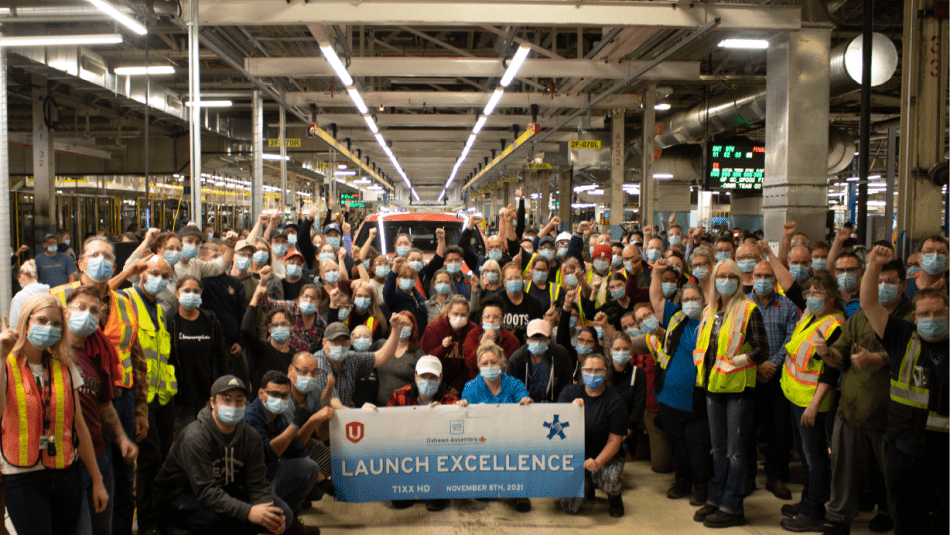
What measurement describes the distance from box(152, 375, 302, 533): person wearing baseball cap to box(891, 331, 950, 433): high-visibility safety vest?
11.7ft

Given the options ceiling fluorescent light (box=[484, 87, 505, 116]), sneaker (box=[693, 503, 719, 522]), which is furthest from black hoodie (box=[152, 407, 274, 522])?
ceiling fluorescent light (box=[484, 87, 505, 116])

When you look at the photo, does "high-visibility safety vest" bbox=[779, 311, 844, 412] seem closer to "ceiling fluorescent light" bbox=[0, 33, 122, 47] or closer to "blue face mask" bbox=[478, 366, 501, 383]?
"blue face mask" bbox=[478, 366, 501, 383]

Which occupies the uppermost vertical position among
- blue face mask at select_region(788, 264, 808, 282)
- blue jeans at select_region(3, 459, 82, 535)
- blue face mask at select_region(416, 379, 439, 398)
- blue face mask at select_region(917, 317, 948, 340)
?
blue face mask at select_region(788, 264, 808, 282)

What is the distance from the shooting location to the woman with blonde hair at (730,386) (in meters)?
4.79

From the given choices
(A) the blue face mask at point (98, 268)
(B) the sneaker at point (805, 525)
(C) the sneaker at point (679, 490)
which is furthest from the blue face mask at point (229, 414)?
(B) the sneaker at point (805, 525)

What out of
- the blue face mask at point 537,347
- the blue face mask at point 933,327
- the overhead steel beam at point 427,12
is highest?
the overhead steel beam at point 427,12

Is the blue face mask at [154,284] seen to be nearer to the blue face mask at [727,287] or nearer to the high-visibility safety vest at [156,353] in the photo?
the high-visibility safety vest at [156,353]

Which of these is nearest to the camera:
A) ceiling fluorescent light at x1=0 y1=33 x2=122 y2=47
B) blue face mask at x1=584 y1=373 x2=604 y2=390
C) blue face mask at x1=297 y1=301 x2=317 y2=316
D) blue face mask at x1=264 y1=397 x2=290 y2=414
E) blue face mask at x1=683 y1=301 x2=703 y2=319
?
blue face mask at x1=264 y1=397 x2=290 y2=414

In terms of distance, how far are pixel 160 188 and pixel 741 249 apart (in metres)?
31.5

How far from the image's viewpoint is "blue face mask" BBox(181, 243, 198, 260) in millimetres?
6180

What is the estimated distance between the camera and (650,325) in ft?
19.2

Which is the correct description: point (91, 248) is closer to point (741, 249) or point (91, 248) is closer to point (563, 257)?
→ point (741, 249)

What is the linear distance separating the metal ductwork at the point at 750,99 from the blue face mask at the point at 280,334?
7.72 meters

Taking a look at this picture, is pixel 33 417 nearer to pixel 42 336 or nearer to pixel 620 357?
pixel 42 336
